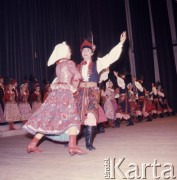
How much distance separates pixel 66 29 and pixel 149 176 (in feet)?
21.1

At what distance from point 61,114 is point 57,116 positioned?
0.15ft

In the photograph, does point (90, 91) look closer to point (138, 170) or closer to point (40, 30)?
point (138, 170)

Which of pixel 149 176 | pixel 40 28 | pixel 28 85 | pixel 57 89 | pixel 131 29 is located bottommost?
pixel 149 176

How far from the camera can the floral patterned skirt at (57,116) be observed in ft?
7.85

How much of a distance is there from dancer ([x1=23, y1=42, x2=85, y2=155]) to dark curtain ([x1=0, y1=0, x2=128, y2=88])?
11.9ft

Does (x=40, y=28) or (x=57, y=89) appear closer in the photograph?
(x=57, y=89)

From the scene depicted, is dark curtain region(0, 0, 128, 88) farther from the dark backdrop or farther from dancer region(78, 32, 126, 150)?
dancer region(78, 32, 126, 150)

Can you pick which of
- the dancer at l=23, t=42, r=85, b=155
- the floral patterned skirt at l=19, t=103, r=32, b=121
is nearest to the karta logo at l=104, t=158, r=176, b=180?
the dancer at l=23, t=42, r=85, b=155

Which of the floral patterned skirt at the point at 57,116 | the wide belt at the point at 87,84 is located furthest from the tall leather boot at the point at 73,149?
the wide belt at the point at 87,84

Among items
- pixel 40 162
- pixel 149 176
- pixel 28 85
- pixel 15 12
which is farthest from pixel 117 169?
pixel 15 12

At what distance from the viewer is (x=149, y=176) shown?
4.91 ft

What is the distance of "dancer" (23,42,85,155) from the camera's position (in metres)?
2.39

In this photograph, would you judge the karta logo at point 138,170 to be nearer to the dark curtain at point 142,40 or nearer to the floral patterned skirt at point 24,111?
the floral patterned skirt at point 24,111

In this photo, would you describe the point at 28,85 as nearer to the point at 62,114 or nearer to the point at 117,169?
the point at 62,114
